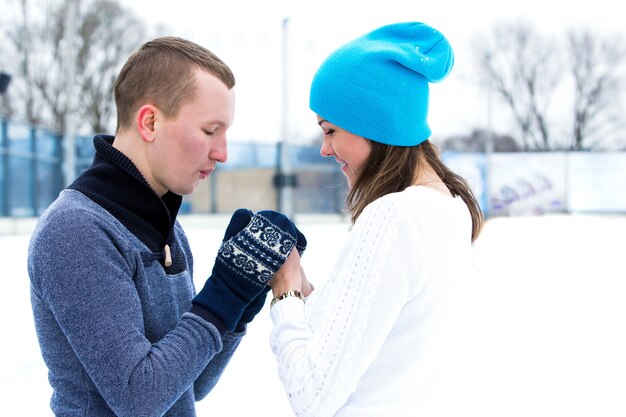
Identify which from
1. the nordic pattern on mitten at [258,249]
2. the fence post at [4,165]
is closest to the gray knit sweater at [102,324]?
the nordic pattern on mitten at [258,249]

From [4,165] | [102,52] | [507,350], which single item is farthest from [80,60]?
[507,350]

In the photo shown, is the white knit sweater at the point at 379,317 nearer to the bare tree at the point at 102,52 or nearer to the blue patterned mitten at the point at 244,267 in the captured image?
the blue patterned mitten at the point at 244,267

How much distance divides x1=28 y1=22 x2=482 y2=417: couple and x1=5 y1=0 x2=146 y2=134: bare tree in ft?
72.8

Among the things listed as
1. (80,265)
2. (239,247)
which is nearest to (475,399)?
(239,247)

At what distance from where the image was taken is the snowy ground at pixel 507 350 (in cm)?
144

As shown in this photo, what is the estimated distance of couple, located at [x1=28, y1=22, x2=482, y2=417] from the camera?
1.18 metres

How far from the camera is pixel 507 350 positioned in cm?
400

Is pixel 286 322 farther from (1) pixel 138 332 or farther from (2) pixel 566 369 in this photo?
(2) pixel 566 369

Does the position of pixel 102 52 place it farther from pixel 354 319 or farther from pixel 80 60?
pixel 354 319

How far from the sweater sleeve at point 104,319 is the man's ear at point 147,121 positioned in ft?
0.70

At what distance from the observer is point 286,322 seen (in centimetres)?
135

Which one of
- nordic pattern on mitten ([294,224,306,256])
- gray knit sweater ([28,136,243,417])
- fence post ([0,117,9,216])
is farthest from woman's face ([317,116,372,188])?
fence post ([0,117,9,216])

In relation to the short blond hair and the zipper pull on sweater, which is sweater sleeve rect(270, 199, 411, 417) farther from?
the short blond hair

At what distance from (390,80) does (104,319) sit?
73 centimetres
